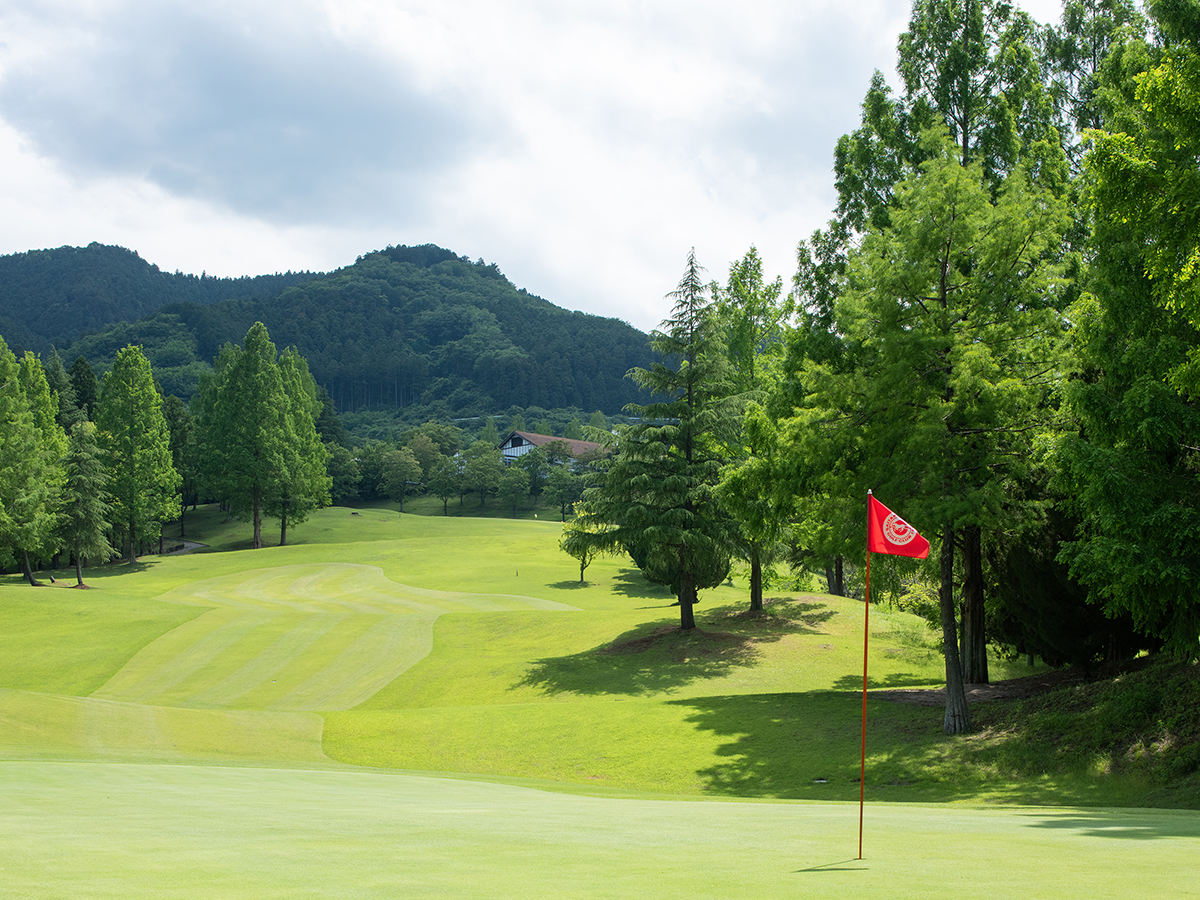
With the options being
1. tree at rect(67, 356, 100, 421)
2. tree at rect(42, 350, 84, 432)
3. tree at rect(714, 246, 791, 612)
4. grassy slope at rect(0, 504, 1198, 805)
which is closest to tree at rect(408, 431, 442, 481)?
tree at rect(67, 356, 100, 421)

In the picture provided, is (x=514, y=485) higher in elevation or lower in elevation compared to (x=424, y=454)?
lower

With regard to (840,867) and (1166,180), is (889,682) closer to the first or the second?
(1166,180)

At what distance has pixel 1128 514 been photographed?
13312 mm

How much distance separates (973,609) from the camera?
21.7 m

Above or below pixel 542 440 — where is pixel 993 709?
below

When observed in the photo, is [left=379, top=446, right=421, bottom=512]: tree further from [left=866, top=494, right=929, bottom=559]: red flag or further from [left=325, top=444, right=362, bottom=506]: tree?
[left=866, top=494, right=929, bottom=559]: red flag

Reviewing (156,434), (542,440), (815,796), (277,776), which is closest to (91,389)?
(156,434)

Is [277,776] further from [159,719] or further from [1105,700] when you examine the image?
[1105,700]

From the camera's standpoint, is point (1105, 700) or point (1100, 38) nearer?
point (1105, 700)

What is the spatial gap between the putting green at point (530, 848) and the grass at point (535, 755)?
0.05 metres

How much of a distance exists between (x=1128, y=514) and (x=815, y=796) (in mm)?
7595

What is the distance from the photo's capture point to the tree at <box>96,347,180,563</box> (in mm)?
59562

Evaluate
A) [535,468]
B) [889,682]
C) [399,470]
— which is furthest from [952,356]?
[399,470]

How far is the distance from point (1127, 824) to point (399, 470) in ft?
337
